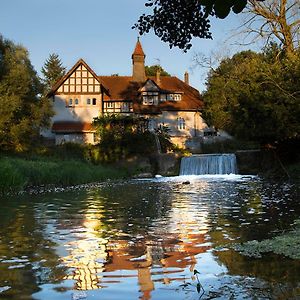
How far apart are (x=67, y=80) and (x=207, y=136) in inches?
722

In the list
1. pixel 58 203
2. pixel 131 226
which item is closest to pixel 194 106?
pixel 58 203

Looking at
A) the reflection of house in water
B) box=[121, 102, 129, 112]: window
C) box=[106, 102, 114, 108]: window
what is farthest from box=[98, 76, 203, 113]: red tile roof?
the reflection of house in water

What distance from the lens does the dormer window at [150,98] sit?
59122mm

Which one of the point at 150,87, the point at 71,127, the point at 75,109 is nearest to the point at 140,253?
the point at 71,127

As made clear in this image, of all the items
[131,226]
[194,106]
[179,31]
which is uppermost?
[194,106]

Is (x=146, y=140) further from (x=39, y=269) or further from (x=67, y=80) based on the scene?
(x=39, y=269)

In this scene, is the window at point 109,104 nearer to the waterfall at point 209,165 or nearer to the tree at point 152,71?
the waterfall at point 209,165

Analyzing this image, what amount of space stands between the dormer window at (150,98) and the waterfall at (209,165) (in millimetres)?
17245

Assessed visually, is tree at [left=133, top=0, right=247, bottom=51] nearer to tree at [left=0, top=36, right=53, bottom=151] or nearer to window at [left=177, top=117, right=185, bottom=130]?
tree at [left=0, top=36, right=53, bottom=151]

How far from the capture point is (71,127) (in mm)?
55469

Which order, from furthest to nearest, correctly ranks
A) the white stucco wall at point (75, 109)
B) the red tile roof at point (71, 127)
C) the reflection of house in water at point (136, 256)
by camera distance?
the white stucco wall at point (75, 109)
the red tile roof at point (71, 127)
the reflection of house in water at point (136, 256)

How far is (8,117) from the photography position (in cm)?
3519

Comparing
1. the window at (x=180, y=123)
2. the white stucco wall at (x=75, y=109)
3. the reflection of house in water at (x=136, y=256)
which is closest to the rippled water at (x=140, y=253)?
the reflection of house in water at (x=136, y=256)

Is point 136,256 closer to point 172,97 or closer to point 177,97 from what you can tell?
point 172,97
